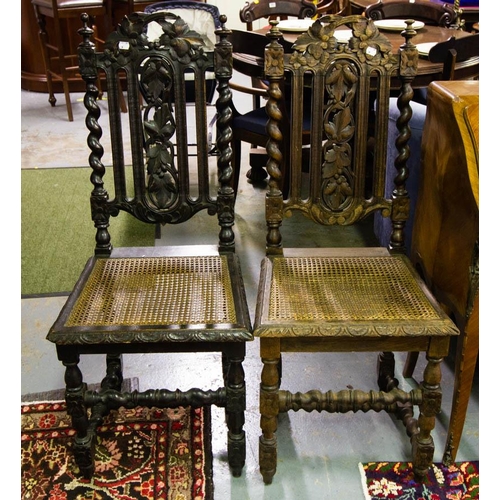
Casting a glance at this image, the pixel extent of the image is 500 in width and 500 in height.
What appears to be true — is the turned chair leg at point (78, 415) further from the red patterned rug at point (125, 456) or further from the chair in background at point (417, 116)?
the chair in background at point (417, 116)

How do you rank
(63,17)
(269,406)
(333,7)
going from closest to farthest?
(269,406) < (63,17) < (333,7)

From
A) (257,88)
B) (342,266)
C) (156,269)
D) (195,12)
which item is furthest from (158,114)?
(195,12)

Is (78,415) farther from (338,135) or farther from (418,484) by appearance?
(338,135)

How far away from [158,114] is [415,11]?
3.00 meters

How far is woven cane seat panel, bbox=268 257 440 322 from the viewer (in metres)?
1.74

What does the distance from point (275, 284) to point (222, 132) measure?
1.67ft

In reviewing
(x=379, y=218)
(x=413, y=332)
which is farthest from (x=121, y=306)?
(x=379, y=218)

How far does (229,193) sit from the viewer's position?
206 cm

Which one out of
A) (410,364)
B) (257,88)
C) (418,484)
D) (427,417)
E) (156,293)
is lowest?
(418,484)

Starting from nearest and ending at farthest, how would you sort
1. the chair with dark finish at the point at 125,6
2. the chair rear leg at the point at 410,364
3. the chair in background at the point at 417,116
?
the chair rear leg at the point at 410,364 → the chair in background at the point at 417,116 → the chair with dark finish at the point at 125,6

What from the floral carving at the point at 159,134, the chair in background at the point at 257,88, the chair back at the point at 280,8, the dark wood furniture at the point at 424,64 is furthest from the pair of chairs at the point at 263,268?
the chair back at the point at 280,8

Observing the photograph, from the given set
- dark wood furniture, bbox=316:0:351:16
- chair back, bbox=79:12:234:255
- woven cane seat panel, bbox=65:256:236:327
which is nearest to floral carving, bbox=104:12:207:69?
chair back, bbox=79:12:234:255

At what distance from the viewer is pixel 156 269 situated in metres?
2.03

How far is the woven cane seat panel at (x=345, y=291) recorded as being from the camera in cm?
174
